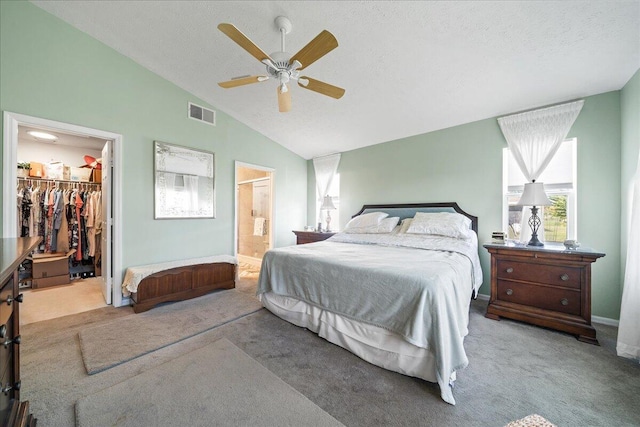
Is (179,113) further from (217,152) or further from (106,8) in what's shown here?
(106,8)

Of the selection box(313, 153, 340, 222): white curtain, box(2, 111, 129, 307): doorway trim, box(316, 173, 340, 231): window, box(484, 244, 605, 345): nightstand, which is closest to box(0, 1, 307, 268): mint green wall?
box(2, 111, 129, 307): doorway trim

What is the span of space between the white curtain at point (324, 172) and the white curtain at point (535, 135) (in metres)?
2.86

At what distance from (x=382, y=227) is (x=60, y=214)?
5.28 m

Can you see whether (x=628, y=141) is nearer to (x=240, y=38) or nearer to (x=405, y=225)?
(x=405, y=225)

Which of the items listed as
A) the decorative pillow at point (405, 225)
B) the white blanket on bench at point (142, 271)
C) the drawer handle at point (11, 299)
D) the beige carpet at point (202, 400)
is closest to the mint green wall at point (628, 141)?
the decorative pillow at point (405, 225)

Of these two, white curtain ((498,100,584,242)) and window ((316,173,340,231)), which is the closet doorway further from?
white curtain ((498,100,584,242))

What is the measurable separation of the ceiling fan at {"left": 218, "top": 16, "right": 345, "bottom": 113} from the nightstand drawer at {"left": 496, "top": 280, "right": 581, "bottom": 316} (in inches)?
109

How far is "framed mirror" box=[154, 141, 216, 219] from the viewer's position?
3.50 metres

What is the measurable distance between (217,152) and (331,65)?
239 centimetres

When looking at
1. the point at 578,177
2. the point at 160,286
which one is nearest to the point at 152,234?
the point at 160,286

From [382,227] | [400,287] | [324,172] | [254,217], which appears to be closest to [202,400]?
[400,287]

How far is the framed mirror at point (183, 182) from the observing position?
3.50 meters

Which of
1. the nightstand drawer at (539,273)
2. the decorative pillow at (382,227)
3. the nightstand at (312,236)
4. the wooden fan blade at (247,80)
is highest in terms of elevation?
the wooden fan blade at (247,80)

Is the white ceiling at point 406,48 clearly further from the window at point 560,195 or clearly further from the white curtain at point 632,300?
the white curtain at point 632,300
